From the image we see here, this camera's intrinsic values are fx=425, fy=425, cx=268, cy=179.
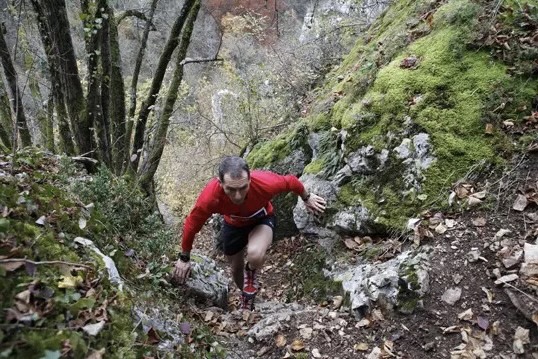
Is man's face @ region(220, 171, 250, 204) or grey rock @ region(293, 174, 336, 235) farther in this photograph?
grey rock @ region(293, 174, 336, 235)

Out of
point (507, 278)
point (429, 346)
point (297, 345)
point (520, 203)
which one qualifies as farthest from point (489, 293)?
point (297, 345)

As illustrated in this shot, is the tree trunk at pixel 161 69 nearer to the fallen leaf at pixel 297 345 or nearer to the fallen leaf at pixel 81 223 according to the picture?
the fallen leaf at pixel 81 223

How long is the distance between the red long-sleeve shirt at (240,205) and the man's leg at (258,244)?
138 millimetres

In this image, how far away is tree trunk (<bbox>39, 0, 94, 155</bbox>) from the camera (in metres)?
4.35

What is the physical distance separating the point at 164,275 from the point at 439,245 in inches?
92.9

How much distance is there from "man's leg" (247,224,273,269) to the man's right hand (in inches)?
28.6

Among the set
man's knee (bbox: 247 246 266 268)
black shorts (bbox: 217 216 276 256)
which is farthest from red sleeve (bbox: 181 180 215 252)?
black shorts (bbox: 217 216 276 256)

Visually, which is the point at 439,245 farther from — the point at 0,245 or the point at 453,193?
the point at 0,245

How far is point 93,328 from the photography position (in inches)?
77.9

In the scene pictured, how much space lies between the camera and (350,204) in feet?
15.3

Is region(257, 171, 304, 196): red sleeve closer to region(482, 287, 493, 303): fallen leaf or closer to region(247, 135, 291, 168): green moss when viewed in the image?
region(482, 287, 493, 303): fallen leaf

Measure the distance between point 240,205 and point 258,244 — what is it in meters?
0.47

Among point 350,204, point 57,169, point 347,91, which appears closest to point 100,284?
point 57,169

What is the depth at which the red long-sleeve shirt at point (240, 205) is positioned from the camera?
3.91m
